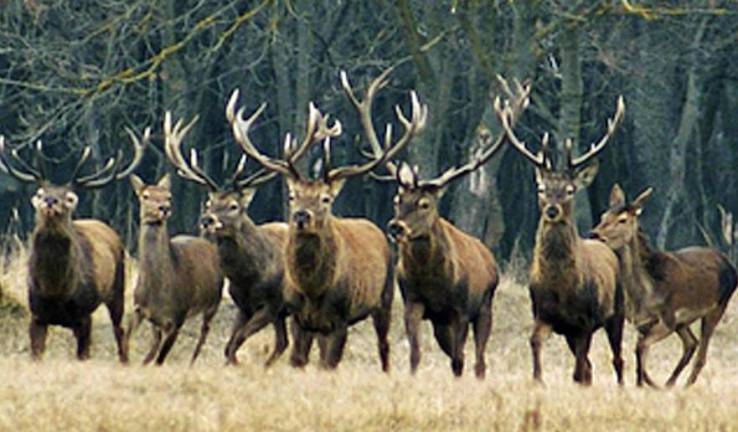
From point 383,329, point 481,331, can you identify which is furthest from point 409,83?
point 481,331

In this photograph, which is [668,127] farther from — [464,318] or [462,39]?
[464,318]

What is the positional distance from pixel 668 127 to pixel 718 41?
370 centimetres

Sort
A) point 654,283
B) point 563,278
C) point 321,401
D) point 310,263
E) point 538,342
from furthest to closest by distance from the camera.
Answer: point 654,283
point 310,263
point 563,278
point 538,342
point 321,401

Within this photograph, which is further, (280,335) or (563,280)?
(280,335)

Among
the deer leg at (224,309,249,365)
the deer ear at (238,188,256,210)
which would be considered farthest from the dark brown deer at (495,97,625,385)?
the deer ear at (238,188,256,210)

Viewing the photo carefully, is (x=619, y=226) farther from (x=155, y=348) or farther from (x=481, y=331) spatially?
(x=155, y=348)

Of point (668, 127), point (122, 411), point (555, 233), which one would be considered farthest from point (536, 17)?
point (122, 411)

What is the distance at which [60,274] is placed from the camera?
19.9 meters

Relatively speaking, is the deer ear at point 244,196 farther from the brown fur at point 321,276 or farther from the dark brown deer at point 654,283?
the dark brown deer at point 654,283

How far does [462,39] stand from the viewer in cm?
3534

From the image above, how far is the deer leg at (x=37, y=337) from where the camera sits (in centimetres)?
1978

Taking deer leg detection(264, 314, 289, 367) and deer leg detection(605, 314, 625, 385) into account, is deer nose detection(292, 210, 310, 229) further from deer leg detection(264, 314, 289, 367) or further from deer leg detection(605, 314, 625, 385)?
deer leg detection(605, 314, 625, 385)

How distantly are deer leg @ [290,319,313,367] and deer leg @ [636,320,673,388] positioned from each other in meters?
2.48

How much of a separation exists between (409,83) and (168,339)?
18781 millimetres
